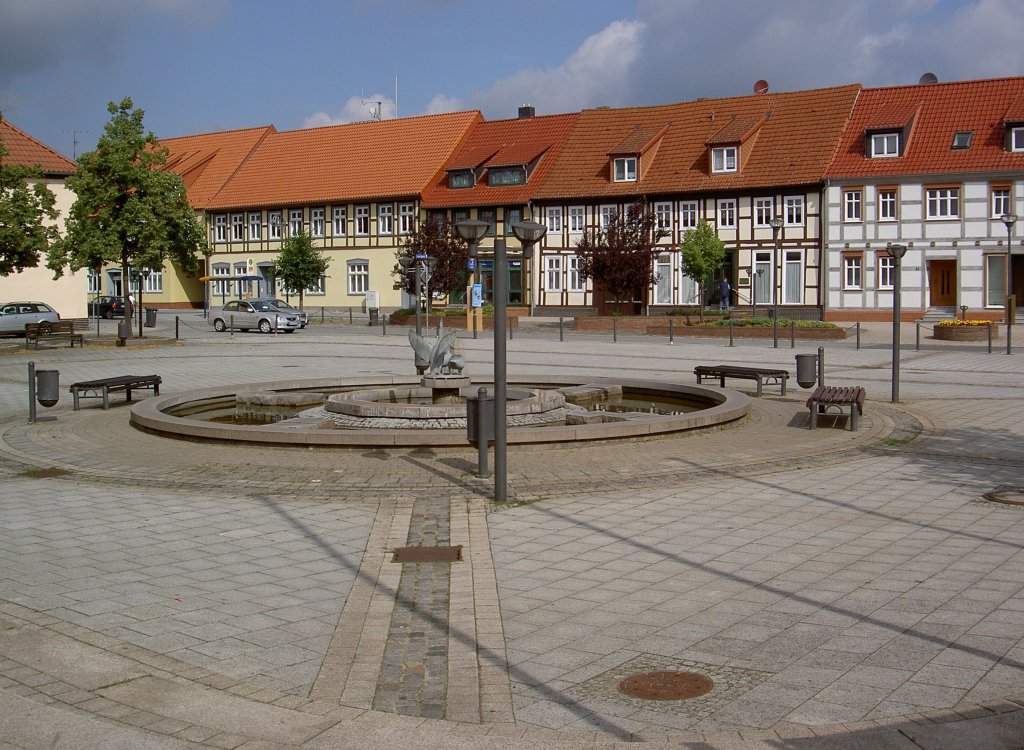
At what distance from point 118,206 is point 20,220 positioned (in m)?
3.60

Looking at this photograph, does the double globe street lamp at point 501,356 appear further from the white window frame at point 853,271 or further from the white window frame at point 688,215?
the white window frame at point 688,215

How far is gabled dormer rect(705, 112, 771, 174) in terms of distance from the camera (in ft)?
173

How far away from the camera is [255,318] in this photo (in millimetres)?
48438

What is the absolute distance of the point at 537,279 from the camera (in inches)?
2296

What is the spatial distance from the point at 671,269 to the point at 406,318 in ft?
42.4

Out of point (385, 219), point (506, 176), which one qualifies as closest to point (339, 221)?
point (385, 219)

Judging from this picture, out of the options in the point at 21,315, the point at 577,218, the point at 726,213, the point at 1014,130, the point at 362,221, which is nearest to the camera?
the point at 21,315

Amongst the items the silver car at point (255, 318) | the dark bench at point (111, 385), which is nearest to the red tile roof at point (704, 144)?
the silver car at point (255, 318)

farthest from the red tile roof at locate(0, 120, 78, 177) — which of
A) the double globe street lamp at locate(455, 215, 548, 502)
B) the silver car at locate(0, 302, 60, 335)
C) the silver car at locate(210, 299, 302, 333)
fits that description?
the double globe street lamp at locate(455, 215, 548, 502)

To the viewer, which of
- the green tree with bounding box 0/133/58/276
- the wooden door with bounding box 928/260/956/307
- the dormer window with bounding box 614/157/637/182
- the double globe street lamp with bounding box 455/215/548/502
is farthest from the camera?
the dormer window with bounding box 614/157/637/182

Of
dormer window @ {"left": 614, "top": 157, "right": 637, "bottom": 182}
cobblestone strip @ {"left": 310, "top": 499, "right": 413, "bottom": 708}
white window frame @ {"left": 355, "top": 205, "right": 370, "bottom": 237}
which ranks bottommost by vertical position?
cobblestone strip @ {"left": 310, "top": 499, "right": 413, "bottom": 708}

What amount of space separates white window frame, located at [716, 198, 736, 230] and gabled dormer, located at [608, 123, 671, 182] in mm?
4370

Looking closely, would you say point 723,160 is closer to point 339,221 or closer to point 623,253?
point 623,253

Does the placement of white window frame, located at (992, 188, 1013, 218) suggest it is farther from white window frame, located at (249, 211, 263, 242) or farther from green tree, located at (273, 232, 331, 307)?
white window frame, located at (249, 211, 263, 242)
